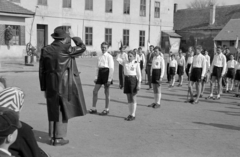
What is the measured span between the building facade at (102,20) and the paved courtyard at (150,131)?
20.7 metres

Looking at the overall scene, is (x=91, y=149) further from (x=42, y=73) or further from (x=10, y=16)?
(x=10, y=16)

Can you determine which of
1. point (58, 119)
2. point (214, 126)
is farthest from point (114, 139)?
point (214, 126)

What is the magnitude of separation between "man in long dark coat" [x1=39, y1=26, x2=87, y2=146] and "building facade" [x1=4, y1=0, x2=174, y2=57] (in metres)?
23.0

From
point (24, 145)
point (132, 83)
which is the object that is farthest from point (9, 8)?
point (24, 145)

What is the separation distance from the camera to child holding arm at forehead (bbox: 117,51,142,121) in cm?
796

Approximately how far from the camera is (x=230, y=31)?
43062 millimetres

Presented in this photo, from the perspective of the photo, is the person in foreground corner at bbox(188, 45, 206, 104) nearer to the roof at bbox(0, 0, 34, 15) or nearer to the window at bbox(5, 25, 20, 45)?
the roof at bbox(0, 0, 34, 15)

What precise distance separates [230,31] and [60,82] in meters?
41.8

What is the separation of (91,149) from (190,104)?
598cm

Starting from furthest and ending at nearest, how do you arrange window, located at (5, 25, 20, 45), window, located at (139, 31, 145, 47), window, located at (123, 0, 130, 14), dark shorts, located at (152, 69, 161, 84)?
window, located at (139, 31, 145, 47), window, located at (123, 0, 130, 14), window, located at (5, 25, 20, 45), dark shorts, located at (152, 69, 161, 84)

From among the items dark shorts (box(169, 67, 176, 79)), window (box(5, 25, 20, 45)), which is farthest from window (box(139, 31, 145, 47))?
dark shorts (box(169, 67, 176, 79))

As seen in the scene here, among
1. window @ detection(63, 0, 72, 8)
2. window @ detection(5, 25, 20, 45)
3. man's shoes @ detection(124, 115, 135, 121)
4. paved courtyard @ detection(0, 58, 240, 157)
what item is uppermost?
window @ detection(63, 0, 72, 8)

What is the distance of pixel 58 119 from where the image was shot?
5.60 metres

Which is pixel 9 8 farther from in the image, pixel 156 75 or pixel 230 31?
pixel 230 31
